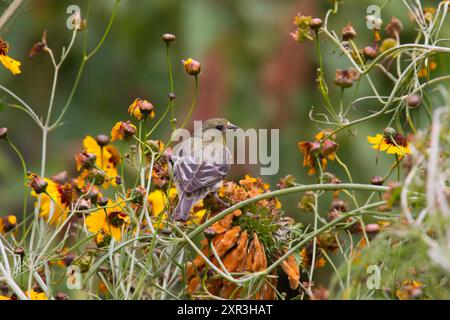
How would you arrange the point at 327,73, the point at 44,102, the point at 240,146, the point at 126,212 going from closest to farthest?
the point at 126,212
the point at 240,146
the point at 327,73
the point at 44,102

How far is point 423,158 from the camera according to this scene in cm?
117

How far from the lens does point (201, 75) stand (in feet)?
12.0

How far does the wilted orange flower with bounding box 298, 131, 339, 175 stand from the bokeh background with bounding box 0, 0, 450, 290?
1678 millimetres

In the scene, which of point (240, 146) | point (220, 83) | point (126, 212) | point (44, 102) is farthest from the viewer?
point (44, 102)

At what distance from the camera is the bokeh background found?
3771 millimetres

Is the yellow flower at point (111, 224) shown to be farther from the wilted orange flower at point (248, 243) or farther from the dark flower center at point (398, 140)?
the dark flower center at point (398, 140)

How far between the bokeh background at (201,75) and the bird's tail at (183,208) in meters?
1.69

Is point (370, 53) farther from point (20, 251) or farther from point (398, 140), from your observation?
point (20, 251)

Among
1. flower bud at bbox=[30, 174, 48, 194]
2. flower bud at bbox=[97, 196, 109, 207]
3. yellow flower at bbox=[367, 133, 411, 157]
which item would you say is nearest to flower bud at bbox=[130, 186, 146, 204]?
flower bud at bbox=[97, 196, 109, 207]

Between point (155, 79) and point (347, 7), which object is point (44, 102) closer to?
point (155, 79)

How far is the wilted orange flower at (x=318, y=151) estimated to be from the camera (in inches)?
63.0

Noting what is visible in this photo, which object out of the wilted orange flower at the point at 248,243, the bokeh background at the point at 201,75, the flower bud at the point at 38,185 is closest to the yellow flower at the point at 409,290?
the wilted orange flower at the point at 248,243

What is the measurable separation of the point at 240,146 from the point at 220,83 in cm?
168
